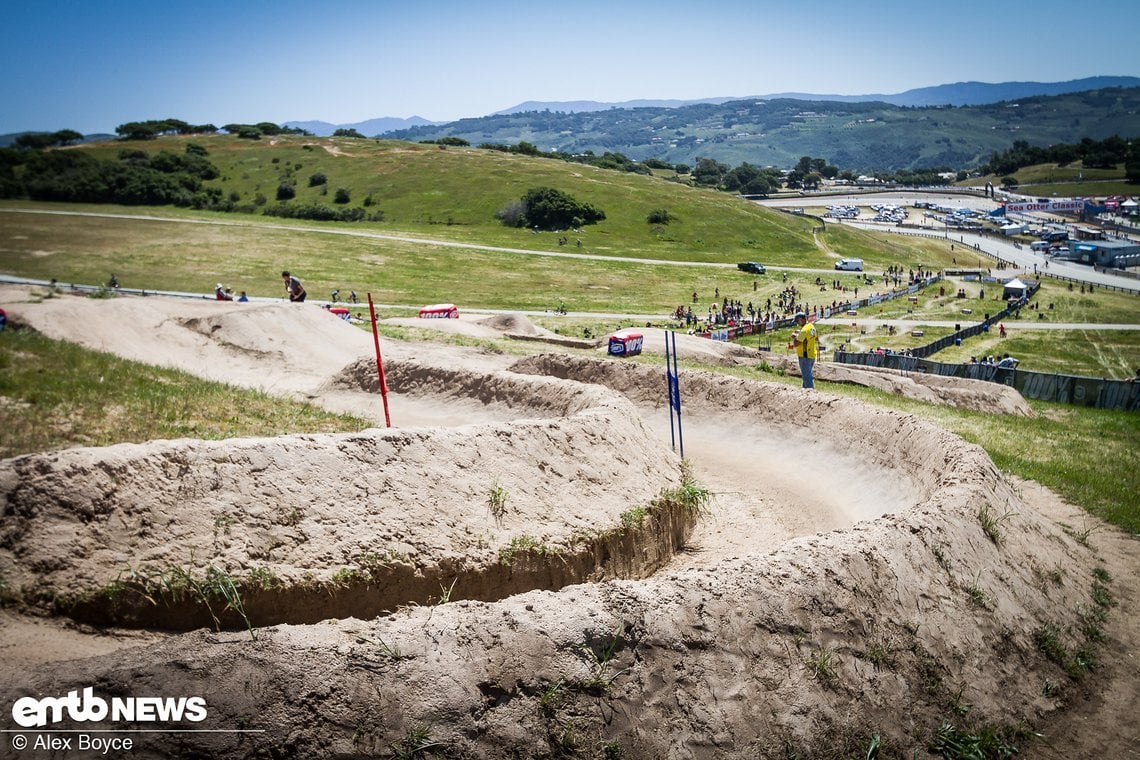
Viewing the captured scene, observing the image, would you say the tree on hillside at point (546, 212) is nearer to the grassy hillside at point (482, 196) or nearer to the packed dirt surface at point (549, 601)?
the grassy hillside at point (482, 196)

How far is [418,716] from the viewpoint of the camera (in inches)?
326

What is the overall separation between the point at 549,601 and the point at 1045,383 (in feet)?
126

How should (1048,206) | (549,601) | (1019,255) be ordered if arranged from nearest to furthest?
(549,601) → (1019,255) → (1048,206)

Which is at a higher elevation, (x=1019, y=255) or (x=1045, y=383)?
(x=1045, y=383)

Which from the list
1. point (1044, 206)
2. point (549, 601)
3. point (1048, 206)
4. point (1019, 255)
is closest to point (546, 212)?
point (1019, 255)

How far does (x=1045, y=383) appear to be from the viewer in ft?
129

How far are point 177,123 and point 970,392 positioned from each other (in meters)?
129

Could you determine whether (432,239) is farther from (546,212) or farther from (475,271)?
(546,212)

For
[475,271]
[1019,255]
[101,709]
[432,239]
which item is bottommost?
[1019,255]

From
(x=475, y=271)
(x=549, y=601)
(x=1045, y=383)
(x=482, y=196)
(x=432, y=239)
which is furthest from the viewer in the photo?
(x=482, y=196)

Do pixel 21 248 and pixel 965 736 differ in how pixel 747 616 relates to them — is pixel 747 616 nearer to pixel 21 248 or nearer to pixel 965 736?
pixel 965 736

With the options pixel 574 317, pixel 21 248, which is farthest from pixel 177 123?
pixel 21 248

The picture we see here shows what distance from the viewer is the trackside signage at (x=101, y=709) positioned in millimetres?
7203

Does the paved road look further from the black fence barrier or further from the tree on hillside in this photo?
the black fence barrier
